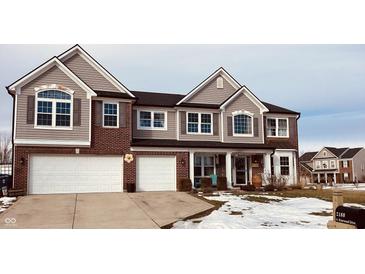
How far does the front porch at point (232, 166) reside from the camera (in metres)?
17.5

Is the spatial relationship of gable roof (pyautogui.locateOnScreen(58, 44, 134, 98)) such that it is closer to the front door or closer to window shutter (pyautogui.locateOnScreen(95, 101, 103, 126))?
window shutter (pyautogui.locateOnScreen(95, 101, 103, 126))

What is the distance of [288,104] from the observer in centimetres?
1366

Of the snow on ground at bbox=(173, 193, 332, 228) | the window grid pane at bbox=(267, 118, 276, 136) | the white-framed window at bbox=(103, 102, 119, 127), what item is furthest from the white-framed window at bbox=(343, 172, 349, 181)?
the white-framed window at bbox=(103, 102, 119, 127)

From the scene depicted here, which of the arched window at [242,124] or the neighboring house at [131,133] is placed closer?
the neighboring house at [131,133]

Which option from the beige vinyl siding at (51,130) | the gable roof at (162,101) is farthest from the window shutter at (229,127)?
the beige vinyl siding at (51,130)

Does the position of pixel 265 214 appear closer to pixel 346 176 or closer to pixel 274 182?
pixel 274 182

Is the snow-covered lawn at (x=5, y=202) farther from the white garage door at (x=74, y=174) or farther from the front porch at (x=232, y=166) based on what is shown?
the front porch at (x=232, y=166)

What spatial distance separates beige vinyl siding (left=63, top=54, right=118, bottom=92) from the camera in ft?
51.1

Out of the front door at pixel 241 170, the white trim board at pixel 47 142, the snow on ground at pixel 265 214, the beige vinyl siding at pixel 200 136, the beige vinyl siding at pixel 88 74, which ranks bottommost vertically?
the snow on ground at pixel 265 214

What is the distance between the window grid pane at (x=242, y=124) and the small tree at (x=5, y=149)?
10.8m

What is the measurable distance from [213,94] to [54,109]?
8178mm

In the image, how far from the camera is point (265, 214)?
10609 mm
